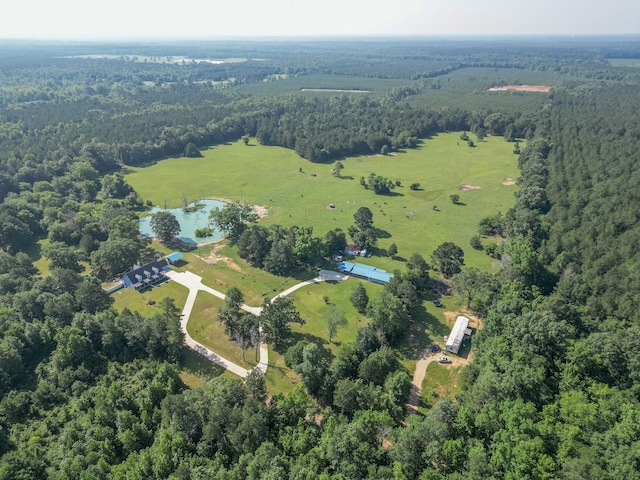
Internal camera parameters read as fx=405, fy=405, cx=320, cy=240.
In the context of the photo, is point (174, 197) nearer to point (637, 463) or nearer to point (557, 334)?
point (557, 334)

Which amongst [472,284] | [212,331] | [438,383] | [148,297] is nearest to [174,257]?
[148,297]

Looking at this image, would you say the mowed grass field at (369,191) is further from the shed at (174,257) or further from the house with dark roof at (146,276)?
the house with dark roof at (146,276)

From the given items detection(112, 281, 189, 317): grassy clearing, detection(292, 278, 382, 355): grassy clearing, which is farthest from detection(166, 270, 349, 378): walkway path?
detection(292, 278, 382, 355): grassy clearing

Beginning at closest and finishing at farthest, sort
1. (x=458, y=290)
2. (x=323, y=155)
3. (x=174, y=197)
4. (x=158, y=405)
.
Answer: (x=158, y=405) < (x=458, y=290) < (x=174, y=197) < (x=323, y=155)

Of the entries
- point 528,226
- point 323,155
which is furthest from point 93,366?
point 323,155

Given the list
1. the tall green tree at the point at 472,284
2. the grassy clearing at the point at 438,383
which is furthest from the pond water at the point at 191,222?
the grassy clearing at the point at 438,383

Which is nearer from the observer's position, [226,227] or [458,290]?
[458,290]

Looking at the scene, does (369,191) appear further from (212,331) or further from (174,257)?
(212,331)
